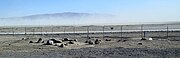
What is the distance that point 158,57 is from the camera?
52.2ft

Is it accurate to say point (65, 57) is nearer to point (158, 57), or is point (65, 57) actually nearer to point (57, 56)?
point (57, 56)

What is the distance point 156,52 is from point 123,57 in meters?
2.71

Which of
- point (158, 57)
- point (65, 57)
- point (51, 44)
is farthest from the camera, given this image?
point (51, 44)

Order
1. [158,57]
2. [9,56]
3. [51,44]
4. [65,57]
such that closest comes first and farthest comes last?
1. [158,57]
2. [65,57]
3. [9,56]
4. [51,44]

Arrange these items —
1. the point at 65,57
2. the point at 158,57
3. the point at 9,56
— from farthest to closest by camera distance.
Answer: the point at 9,56 < the point at 65,57 < the point at 158,57

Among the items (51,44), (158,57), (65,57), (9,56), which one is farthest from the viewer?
(51,44)

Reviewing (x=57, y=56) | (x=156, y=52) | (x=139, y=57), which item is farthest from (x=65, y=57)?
(x=156, y=52)

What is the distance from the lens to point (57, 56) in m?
17.6

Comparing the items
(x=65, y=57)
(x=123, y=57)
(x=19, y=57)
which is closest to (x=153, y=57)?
(x=123, y=57)

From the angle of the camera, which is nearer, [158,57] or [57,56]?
[158,57]

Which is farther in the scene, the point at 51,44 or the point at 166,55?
the point at 51,44

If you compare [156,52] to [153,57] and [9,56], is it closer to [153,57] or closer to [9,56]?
[153,57]

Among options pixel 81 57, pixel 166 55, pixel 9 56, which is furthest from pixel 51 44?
pixel 166 55

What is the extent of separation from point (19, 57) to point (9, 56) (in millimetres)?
903
